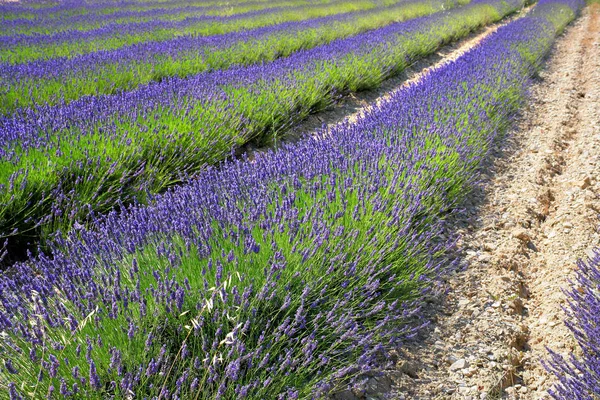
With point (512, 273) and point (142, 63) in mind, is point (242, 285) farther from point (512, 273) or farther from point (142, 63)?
point (142, 63)

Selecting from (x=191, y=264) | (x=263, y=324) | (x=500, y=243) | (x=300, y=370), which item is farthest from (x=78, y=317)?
(x=500, y=243)

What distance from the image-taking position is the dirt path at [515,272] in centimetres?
237

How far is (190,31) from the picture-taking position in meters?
9.72

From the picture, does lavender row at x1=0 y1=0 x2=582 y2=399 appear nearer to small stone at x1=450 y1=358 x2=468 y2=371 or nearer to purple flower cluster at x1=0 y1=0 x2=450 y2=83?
small stone at x1=450 y1=358 x2=468 y2=371

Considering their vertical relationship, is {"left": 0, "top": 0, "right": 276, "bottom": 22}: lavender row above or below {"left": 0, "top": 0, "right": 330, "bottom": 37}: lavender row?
above

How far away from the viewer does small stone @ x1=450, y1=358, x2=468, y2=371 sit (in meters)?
2.41

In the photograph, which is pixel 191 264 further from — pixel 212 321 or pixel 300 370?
pixel 300 370

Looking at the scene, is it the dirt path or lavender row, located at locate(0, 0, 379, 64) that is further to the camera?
lavender row, located at locate(0, 0, 379, 64)

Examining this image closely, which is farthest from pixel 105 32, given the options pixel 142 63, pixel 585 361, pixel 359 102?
pixel 585 361

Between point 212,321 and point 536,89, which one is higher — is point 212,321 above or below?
above

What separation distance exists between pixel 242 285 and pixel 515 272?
79.3 inches

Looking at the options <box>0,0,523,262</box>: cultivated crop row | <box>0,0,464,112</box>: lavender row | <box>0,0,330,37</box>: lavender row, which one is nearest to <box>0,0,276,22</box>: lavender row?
<box>0,0,330,37</box>: lavender row

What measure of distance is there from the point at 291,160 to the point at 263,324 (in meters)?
1.48

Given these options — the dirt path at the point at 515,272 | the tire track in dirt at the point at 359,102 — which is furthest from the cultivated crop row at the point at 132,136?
the dirt path at the point at 515,272
